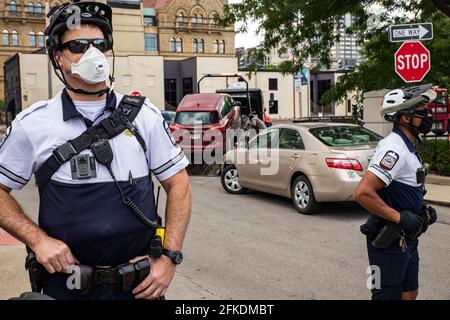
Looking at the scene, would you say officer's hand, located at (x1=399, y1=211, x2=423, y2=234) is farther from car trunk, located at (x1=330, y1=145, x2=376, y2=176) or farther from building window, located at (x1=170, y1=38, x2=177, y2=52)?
building window, located at (x1=170, y1=38, x2=177, y2=52)

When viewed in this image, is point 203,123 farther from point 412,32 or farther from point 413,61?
point 412,32

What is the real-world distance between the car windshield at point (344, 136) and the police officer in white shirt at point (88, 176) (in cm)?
670

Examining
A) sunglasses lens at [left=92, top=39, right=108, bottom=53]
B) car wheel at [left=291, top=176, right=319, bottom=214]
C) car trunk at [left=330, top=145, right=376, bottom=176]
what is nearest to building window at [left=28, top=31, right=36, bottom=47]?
car wheel at [left=291, top=176, right=319, bottom=214]

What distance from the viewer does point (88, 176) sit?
7.51 ft

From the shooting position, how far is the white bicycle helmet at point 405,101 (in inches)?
139

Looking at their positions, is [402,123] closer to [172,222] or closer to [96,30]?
[172,222]

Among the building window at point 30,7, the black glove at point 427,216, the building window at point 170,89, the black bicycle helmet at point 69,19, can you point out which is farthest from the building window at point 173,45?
the black bicycle helmet at point 69,19

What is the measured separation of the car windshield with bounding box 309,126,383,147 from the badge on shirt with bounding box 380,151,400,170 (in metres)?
5.42

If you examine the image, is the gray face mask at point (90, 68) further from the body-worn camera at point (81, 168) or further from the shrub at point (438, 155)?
the shrub at point (438, 155)

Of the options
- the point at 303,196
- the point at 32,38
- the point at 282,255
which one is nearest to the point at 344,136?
the point at 303,196

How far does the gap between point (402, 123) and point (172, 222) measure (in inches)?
73.5

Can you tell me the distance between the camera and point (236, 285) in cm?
532

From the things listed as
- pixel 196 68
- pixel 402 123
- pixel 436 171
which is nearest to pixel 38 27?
pixel 196 68
